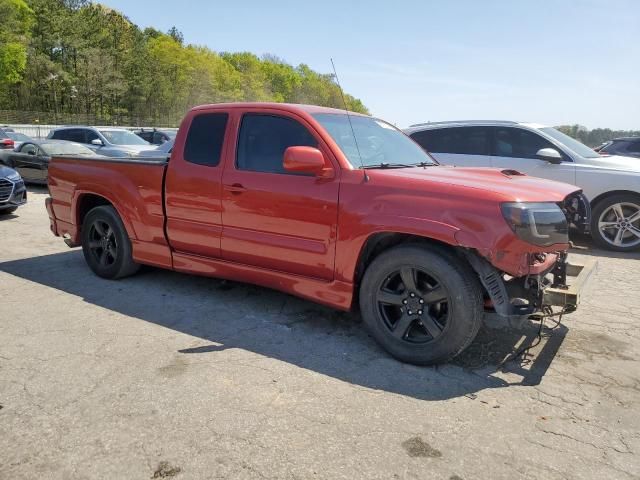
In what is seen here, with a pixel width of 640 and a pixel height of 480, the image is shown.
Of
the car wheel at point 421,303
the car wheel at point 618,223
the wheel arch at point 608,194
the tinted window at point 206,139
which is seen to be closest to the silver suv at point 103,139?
the tinted window at point 206,139

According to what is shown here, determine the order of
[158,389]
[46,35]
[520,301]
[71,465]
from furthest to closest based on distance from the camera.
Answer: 1. [46,35]
2. [520,301]
3. [158,389]
4. [71,465]

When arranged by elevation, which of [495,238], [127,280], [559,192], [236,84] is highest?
[236,84]

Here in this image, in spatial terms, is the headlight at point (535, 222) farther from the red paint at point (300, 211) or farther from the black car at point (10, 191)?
the black car at point (10, 191)

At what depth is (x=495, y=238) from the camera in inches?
128

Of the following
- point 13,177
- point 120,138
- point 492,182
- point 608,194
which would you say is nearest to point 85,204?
point 492,182

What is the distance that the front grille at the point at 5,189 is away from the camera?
9.23 metres

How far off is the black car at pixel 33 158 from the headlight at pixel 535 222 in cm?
1256

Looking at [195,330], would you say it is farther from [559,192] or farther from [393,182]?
[559,192]

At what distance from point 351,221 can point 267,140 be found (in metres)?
1.14

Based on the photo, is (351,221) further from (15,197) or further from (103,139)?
(103,139)

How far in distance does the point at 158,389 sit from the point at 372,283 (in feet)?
5.25

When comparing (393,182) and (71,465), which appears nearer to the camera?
(71,465)

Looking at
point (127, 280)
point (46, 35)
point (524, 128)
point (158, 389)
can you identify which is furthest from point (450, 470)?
point (46, 35)

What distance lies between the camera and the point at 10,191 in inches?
367
